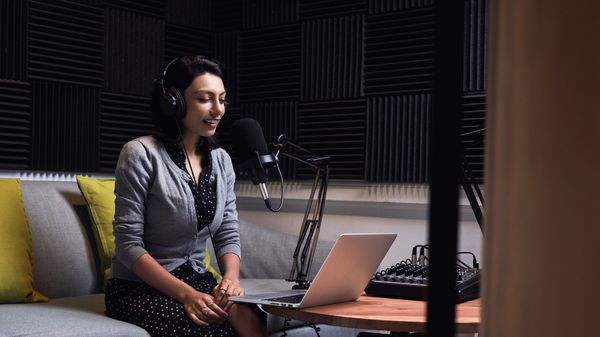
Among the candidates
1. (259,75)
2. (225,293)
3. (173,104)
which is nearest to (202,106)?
(173,104)

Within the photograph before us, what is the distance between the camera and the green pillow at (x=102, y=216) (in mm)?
3598

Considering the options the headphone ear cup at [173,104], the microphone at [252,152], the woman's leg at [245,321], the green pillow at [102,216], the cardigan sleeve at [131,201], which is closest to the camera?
the microphone at [252,152]

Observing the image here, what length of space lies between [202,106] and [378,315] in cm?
136

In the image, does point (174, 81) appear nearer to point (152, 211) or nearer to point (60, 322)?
point (152, 211)

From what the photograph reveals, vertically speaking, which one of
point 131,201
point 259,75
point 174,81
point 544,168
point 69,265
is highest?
point 259,75

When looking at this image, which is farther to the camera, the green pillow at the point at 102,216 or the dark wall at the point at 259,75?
the dark wall at the point at 259,75

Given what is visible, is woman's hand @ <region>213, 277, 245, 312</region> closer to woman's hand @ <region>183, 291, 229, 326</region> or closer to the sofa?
woman's hand @ <region>183, 291, 229, 326</region>

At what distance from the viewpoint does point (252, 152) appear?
2.63m

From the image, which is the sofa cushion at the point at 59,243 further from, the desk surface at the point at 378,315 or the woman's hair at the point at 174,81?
the desk surface at the point at 378,315

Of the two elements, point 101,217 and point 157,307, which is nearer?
point 157,307

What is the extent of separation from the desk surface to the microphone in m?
0.57

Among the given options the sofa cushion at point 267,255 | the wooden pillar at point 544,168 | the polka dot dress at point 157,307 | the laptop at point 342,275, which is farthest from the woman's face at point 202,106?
the wooden pillar at point 544,168

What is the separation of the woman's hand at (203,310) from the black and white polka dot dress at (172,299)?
0.03 m

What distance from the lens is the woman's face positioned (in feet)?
10.0
